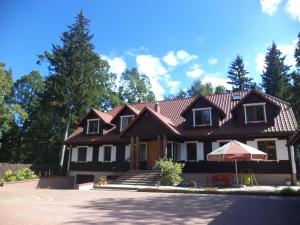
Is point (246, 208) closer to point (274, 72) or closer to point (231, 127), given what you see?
point (231, 127)

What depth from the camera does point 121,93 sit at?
52844 millimetres

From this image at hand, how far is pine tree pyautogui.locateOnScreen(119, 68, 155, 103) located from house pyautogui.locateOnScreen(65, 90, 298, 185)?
24815 millimetres

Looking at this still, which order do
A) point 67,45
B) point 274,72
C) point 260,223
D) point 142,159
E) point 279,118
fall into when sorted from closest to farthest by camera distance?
point 260,223 < point 279,118 < point 142,159 < point 67,45 < point 274,72

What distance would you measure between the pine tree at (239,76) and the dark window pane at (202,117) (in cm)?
3335

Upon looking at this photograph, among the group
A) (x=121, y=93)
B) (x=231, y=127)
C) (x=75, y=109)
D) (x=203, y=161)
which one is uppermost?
(x=121, y=93)

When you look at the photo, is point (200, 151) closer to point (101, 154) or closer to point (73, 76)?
point (101, 154)

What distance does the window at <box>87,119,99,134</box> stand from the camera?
29.0 meters

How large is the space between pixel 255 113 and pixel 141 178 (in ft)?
34.2

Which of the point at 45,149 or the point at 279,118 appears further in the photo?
the point at 45,149

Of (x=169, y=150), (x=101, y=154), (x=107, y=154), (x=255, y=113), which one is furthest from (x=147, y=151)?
(x=255, y=113)

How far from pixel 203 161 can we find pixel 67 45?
2430cm

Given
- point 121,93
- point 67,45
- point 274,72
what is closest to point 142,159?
point 67,45

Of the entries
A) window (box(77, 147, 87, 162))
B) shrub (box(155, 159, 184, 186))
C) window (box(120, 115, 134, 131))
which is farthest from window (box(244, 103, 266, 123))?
window (box(77, 147, 87, 162))

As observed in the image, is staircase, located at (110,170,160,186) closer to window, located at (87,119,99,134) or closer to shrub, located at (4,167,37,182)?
shrub, located at (4,167,37,182)
